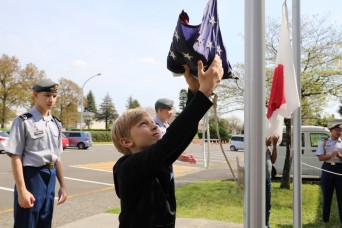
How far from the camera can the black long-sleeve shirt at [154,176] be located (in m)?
1.41

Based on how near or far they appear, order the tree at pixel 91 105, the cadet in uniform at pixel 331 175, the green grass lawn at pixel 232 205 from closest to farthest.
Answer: the cadet in uniform at pixel 331 175 → the green grass lawn at pixel 232 205 → the tree at pixel 91 105

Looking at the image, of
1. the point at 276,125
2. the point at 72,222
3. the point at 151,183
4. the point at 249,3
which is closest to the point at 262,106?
the point at 249,3

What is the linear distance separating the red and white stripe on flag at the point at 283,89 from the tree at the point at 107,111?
9788 centimetres

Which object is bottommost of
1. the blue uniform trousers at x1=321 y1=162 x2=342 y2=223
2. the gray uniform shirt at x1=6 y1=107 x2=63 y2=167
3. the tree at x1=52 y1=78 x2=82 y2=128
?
the blue uniform trousers at x1=321 y1=162 x2=342 y2=223

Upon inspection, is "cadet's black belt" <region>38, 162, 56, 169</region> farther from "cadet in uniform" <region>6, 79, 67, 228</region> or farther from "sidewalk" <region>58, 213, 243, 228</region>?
"sidewalk" <region>58, 213, 243, 228</region>

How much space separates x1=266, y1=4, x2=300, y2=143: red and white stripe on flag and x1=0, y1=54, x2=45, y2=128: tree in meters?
42.9

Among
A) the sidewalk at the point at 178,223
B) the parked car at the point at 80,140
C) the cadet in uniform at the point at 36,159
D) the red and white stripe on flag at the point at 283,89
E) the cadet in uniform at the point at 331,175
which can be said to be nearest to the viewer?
the red and white stripe on flag at the point at 283,89

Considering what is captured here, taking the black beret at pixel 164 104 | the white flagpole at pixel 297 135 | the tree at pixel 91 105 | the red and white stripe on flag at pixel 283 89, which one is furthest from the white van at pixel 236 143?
the tree at pixel 91 105

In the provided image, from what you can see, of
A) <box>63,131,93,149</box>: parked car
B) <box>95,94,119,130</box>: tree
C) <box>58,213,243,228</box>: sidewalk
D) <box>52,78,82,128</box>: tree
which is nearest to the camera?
<box>58,213,243,228</box>: sidewalk

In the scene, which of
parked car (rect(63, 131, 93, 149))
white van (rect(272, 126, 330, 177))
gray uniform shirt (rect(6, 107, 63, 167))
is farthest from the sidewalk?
parked car (rect(63, 131, 93, 149))

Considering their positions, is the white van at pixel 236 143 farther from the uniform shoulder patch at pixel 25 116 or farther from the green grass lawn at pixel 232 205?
the uniform shoulder patch at pixel 25 116

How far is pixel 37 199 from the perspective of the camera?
2830 millimetres

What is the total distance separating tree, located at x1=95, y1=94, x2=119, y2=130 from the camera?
330ft

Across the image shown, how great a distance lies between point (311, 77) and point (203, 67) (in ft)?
28.6
